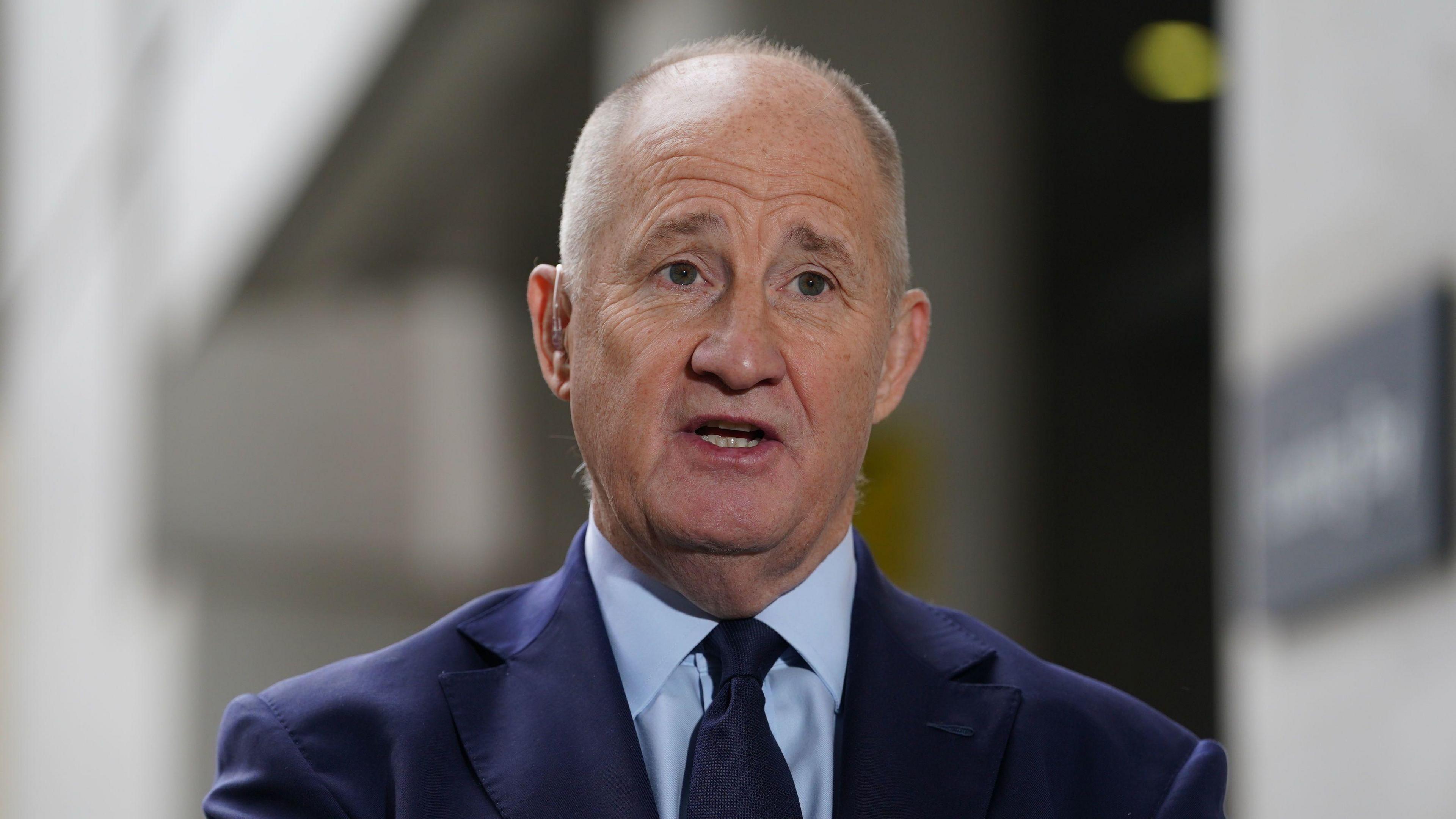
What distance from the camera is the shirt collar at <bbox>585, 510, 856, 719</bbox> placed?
1914 mm

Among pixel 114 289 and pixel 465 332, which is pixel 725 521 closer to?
pixel 465 332

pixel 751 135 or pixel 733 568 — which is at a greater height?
pixel 751 135

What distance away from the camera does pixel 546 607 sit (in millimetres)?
2014

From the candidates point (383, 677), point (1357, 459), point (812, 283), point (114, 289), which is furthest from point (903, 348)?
point (114, 289)

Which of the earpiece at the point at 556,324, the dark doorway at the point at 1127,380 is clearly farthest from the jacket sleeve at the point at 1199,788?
the dark doorway at the point at 1127,380

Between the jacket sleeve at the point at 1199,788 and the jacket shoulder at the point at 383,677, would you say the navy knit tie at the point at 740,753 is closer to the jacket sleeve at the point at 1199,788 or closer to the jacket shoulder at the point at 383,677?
the jacket shoulder at the point at 383,677

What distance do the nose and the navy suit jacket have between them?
37 cm

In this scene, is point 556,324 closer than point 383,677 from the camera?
No

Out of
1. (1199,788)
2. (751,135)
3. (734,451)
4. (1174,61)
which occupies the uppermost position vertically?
(1174,61)

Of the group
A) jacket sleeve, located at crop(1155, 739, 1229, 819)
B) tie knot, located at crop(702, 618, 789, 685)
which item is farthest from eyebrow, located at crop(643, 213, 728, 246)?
jacket sleeve, located at crop(1155, 739, 1229, 819)

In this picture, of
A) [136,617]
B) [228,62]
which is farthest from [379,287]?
[136,617]

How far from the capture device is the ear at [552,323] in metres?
2.00

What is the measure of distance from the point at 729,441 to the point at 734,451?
0.10 ft

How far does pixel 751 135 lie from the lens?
184cm
